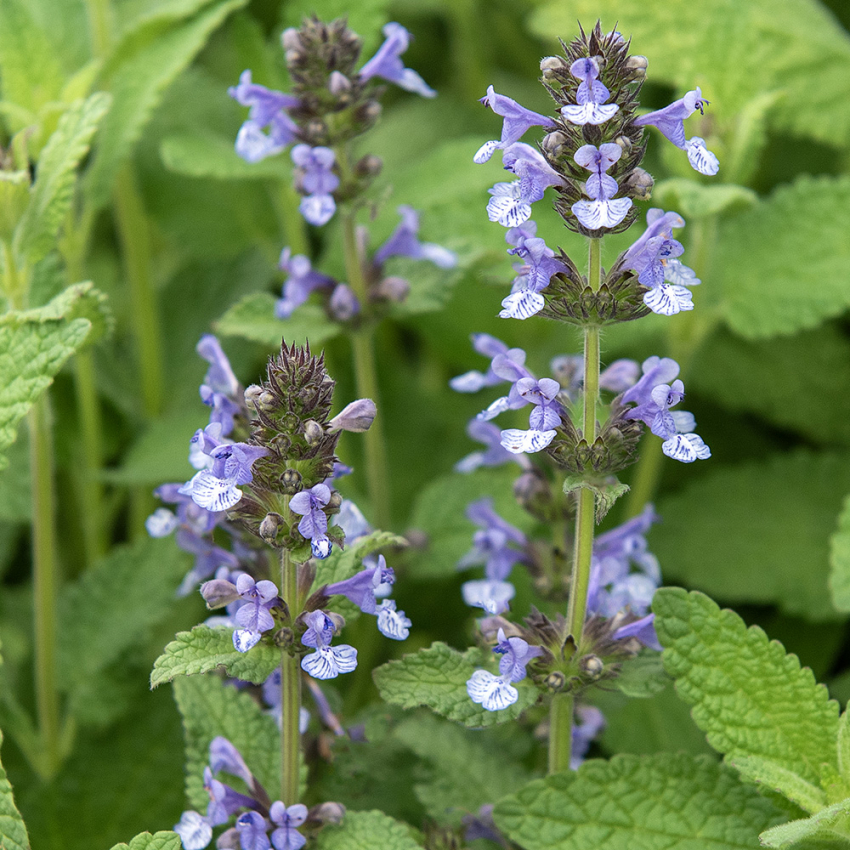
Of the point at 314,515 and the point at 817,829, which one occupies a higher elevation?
the point at 314,515

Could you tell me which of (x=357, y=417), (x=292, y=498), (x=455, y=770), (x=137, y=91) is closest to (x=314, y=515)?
(x=292, y=498)

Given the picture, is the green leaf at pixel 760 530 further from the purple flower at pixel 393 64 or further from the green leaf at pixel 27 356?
the green leaf at pixel 27 356

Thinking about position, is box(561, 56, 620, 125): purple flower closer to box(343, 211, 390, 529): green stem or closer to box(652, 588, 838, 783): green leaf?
box(652, 588, 838, 783): green leaf

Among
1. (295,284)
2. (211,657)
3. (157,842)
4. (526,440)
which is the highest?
(526,440)

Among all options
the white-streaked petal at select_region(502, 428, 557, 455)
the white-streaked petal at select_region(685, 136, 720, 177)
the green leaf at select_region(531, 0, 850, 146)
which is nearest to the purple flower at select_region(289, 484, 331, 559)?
the white-streaked petal at select_region(502, 428, 557, 455)

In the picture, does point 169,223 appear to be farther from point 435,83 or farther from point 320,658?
point 320,658

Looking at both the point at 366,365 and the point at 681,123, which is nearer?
the point at 681,123

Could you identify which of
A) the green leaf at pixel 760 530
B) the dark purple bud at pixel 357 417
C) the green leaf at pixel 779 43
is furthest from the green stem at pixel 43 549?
the green leaf at pixel 779 43

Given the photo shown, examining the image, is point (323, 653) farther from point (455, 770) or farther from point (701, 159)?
point (701, 159)
